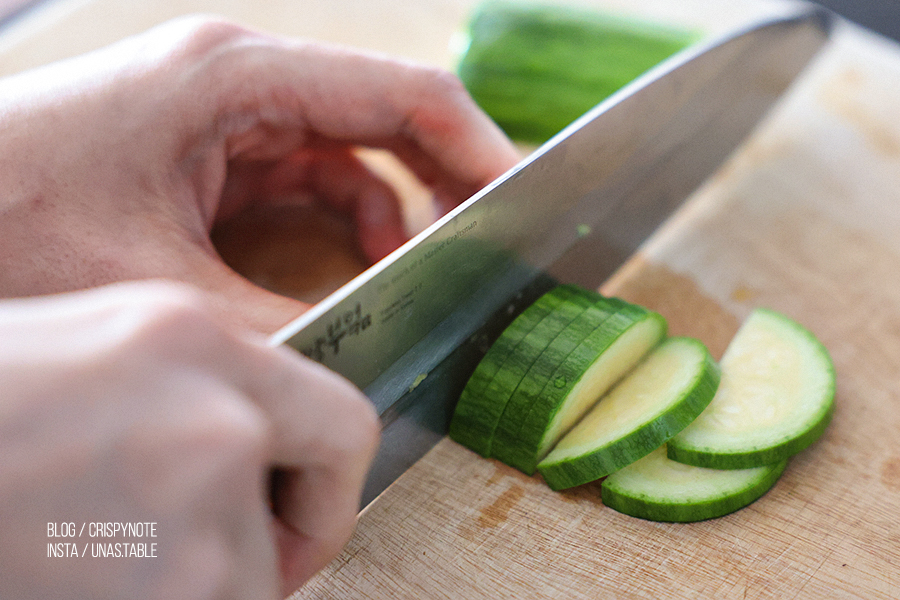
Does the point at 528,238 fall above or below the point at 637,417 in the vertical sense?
above

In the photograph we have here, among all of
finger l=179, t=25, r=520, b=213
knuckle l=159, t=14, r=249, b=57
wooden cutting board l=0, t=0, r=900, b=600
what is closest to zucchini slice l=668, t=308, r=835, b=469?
wooden cutting board l=0, t=0, r=900, b=600

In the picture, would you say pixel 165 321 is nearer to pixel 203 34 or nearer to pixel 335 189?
pixel 203 34

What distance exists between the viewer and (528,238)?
1804 millimetres

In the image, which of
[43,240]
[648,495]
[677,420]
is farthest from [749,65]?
[43,240]

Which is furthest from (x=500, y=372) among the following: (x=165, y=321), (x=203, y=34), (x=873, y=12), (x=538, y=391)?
(x=873, y=12)

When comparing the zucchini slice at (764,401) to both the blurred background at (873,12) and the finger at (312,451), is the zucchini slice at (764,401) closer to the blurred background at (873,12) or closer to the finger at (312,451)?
the finger at (312,451)

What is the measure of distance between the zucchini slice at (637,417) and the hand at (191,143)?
2.25 ft

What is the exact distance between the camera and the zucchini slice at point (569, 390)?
1.63 m

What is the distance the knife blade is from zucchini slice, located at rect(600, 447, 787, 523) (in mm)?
459

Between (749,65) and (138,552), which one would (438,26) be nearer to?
(749,65)

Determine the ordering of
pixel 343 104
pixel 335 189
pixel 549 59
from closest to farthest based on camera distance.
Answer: pixel 343 104 < pixel 335 189 < pixel 549 59

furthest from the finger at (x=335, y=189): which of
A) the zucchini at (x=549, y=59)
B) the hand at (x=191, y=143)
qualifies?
the zucchini at (x=549, y=59)

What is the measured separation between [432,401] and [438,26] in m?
2.09

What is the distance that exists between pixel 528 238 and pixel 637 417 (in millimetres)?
508
